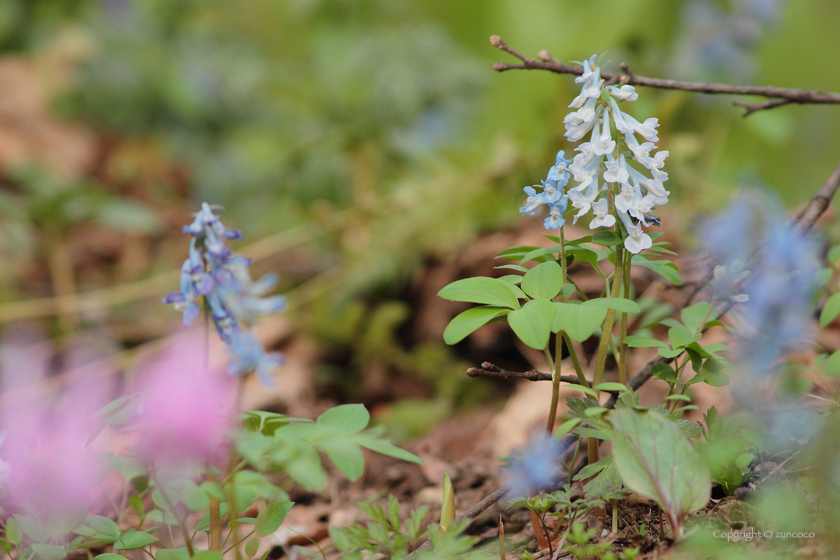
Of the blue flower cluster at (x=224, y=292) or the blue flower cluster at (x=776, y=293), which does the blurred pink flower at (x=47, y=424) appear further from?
the blue flower cluster at (x=776, y=293)

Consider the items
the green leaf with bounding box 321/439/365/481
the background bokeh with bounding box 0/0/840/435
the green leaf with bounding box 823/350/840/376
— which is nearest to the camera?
the green leaf with bounding box 321/439/365/481

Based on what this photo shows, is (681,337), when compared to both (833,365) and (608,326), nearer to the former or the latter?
(608,326)

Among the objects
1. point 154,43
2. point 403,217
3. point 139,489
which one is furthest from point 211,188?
point 139,489

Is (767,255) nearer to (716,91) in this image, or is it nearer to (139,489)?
(716,91)

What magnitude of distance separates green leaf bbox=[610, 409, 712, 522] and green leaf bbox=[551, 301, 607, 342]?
0.11 meters

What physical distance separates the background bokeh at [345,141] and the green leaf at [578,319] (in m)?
1.12

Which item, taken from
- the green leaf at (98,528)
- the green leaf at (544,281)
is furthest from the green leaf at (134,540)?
the green leaf at (544,281)

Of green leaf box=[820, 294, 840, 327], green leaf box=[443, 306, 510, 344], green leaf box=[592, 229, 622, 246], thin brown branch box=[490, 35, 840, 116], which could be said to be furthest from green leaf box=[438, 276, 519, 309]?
green leaf box=[820, 294, 840, 327]

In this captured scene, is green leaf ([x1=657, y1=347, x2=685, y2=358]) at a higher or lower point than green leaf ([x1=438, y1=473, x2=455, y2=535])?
higher

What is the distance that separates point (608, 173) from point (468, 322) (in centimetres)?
25

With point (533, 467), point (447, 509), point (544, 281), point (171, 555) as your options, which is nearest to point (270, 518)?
point (171, 555)

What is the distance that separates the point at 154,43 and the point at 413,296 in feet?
8.82

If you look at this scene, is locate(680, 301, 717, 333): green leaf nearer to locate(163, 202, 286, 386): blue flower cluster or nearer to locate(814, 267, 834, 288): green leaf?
locate(814, 267, 834, 288): green leaf

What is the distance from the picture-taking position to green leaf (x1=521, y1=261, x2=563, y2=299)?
28.3 inches
